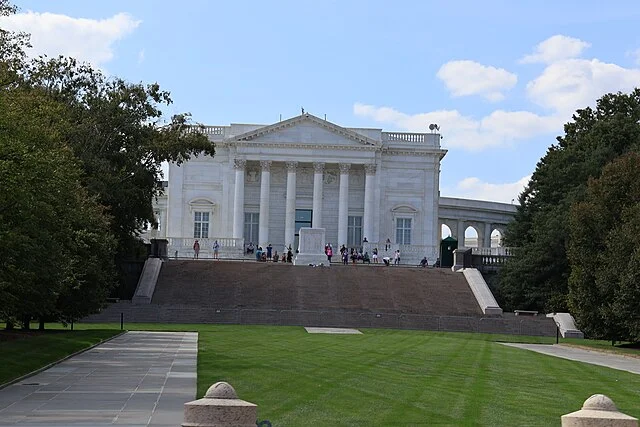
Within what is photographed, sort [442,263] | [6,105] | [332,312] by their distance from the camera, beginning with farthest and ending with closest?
1. [442,263]
2. [332,312]
3. [6,105]

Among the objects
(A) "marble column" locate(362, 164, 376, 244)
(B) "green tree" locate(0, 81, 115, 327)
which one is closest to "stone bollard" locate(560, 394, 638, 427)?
(B) "green tree" locate(0, 81, 115, 327)

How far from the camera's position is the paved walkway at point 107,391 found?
19.3 metres

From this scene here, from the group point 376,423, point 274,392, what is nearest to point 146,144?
point 274,392

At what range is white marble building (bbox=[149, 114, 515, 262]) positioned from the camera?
108 metres

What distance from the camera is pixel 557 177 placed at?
8356 cm

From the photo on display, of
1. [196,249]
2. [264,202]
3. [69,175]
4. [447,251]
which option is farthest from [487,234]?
[69,175]

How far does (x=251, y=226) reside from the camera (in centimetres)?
10962

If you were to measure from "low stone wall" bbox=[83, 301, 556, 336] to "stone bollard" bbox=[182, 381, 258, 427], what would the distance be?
50.4 meters

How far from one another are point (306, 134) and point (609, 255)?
58058mm

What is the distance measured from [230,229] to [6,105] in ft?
252

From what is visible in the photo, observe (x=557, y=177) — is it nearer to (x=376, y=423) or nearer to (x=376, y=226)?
(x=376, y=226)

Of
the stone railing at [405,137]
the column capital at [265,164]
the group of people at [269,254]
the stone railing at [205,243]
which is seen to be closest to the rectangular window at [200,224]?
the group of people at [269,254]

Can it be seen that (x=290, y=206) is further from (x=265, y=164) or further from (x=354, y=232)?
(x=354, y=232)

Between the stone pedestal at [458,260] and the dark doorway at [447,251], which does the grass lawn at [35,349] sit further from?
the dark doorway at [447,251]
